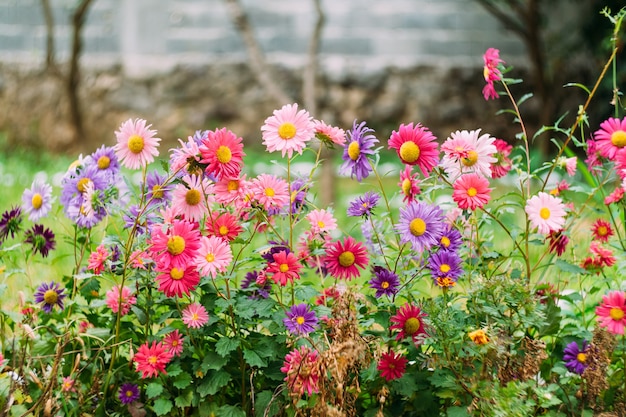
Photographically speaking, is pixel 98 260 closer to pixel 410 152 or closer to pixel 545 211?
pixel 410 152

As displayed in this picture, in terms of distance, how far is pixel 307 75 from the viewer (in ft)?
15.3

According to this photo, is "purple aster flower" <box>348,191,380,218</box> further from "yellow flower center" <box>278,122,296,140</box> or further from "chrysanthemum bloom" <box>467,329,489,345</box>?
"chrysanthemum bloom" <box>467,329,489,345</box>

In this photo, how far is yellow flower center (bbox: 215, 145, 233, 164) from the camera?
1.45m

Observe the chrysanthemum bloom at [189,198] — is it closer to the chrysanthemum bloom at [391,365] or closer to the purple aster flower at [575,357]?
the chrysanthemum bloom at [391,365]

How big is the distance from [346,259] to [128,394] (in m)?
0.49

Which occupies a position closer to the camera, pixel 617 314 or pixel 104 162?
pixel 617 314

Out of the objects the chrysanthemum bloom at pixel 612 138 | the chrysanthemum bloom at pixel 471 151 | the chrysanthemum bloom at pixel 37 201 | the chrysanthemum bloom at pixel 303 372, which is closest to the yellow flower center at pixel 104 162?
the chrysanthemum bloom at pixel 37 201

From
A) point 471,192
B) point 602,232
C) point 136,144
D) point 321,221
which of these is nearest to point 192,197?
point 136,144

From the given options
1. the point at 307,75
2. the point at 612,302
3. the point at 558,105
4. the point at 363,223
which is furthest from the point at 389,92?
the point at 612,302

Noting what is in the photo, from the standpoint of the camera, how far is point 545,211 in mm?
1531

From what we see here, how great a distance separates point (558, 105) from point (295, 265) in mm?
5528

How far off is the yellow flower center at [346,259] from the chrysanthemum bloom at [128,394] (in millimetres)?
462

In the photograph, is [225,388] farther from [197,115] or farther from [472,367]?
[197,115]

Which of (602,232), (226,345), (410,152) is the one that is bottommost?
(226,345)
